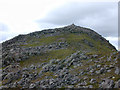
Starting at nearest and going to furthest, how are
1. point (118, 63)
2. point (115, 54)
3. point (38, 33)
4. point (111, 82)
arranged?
point (111, 82), point (118, 63), point (115, 54), point (38, 33)

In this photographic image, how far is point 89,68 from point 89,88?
10.0 m

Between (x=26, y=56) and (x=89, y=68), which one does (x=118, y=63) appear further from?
(x=26, y=56)

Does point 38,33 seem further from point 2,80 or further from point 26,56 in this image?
point 2,80

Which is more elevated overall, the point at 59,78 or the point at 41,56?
the point at 41,56

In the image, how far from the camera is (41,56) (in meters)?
70.4

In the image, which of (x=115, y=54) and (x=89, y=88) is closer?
(x=89, y=88)

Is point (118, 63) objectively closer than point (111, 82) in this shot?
No

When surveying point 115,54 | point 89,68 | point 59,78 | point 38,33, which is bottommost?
point 59,78

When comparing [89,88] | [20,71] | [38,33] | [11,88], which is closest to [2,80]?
[20,71]

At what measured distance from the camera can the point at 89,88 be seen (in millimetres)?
29562

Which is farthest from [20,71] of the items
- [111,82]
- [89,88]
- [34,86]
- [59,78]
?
[111,82]

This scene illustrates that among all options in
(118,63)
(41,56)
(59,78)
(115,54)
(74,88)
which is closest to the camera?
(74,88)

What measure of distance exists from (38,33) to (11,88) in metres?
87.2

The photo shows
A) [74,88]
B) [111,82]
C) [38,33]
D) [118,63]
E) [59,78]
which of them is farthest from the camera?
[38,33]
